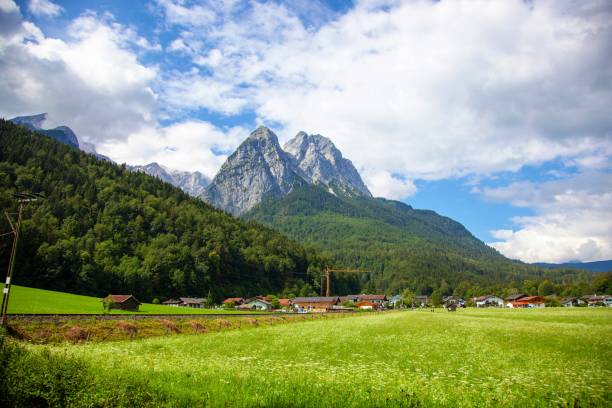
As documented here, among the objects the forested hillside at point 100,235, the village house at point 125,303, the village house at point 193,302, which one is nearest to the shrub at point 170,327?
the village house at point 125,303

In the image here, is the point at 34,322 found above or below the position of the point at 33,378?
below

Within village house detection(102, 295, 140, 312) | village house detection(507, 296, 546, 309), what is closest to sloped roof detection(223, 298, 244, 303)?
village house detection(102, 295, 140, 312)

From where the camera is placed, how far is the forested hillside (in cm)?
12050

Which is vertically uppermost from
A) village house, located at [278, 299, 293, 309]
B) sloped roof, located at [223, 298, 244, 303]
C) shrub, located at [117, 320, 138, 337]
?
shrub, located at [117, 320, 138, 337]

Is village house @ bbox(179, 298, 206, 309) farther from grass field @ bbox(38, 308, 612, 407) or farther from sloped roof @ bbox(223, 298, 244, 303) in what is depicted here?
grass field @ bbox(38, 308, 612, 407)

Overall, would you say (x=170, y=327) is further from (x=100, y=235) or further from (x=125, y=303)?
(x=100, y=235)

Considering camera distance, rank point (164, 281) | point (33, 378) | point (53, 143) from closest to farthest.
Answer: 1. point (33, 378)
2. point (164, 281)
3. point (53, 143)

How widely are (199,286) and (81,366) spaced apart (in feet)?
529

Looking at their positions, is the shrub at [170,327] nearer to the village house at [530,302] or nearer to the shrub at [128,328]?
the shrub at [128,328]

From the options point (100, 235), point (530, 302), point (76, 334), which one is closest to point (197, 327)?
point (76, 334)

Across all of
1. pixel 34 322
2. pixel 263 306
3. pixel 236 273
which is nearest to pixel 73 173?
pixel 236 273

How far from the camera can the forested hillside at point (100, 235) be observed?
12050cm

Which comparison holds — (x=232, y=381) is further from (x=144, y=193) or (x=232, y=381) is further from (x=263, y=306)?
(x=144, y=193)

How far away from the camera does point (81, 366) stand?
12.3 meters
